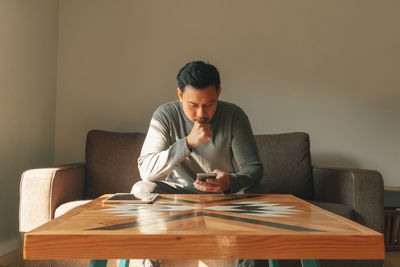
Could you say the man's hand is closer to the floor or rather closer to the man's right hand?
the man's right hand

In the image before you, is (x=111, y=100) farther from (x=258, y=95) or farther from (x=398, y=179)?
(x=398, y=179)

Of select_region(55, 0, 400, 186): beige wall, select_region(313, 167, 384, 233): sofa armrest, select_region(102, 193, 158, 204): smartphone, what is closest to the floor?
select_region(313, 167, 384, 233): sofa armrest

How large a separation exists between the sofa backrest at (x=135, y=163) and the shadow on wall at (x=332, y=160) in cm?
40

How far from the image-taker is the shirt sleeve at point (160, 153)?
1.37 metres

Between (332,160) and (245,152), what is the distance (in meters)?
1.30

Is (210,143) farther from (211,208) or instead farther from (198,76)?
(211,208)

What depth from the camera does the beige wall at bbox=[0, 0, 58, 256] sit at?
1.94 meters

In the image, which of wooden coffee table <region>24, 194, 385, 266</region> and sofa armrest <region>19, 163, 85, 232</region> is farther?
sofa armrest <region>19, 163, 85, 232</region>

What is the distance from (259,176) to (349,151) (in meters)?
1.40

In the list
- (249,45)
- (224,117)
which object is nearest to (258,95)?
(249,45)

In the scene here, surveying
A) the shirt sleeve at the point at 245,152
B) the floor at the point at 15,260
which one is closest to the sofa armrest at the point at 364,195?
the floor at the point at 15,260

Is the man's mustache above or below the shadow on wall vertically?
above

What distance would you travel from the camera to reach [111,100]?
2.62 metres

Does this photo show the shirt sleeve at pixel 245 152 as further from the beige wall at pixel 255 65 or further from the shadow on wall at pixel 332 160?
the shadow on wall at pixel 332 160
